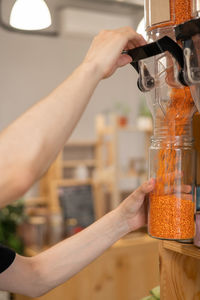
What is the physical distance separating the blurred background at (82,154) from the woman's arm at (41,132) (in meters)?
2.21

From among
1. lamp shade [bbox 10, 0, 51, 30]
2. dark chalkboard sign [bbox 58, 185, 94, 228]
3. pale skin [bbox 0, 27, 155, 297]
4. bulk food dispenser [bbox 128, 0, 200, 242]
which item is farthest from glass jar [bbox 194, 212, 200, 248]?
dark chalkboard sign [bbox 58, 185, 94, 228]

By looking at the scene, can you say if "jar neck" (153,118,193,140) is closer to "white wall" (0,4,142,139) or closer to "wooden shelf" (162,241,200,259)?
"wooden shelf" (162,241,200,259)

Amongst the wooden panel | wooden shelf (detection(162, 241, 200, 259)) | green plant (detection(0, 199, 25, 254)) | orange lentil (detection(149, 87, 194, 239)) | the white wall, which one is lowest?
green plant (detection(0, 199, 25, 254))

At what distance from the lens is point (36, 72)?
21.3 ft

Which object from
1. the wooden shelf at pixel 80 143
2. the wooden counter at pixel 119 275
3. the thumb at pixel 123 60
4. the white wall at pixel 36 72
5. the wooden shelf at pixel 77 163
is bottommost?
the wooden counter at pixel 119 275

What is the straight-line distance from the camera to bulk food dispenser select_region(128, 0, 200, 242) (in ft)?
2.89

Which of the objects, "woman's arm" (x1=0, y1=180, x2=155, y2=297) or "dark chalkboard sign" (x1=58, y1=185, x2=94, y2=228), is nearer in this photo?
"woman's arm" (x1=0, y1=180, x2=155, y2=297)

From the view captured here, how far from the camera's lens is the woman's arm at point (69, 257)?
1.22 metres

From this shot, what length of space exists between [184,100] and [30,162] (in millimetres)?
411

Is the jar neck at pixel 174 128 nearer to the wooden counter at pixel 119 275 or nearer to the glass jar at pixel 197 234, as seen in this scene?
the glass jar at pixel 197 234

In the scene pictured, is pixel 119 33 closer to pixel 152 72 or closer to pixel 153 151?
pixel 152 72

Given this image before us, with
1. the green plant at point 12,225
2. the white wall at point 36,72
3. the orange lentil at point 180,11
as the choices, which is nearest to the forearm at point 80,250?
the orange lentil at point 180,11

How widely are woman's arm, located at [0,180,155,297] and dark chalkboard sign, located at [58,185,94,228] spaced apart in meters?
3.34

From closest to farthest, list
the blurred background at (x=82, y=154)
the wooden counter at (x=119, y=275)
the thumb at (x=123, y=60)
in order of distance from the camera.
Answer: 1. the thumb at (x=123, y=60)
2. the wooden counter at (x=119, y=275)
3. the blurred background at (x=82, y=154)
